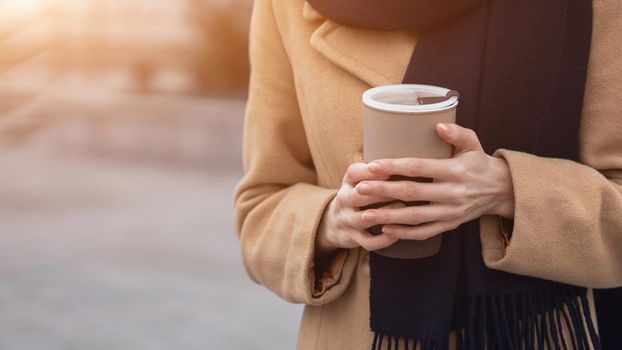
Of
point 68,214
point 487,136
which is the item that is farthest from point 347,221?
point 68,214

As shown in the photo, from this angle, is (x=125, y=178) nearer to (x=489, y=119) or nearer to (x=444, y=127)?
(x=489, y=119)

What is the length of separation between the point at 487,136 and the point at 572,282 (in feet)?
0.89

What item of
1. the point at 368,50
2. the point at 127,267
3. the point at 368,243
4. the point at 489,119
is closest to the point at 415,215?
the point at 368,243

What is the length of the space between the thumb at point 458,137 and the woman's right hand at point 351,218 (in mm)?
103

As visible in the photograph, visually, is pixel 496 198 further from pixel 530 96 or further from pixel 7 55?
pixel 7 55

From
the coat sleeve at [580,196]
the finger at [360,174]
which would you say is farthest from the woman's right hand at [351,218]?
the coat sleeve at [580,196]

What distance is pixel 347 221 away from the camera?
3.87 ft

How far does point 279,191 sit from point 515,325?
51 cm

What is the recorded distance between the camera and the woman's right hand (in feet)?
3.62

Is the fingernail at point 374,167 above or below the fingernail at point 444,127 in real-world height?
below

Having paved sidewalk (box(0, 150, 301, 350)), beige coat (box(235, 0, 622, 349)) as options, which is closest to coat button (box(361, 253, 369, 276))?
beige coat (box(235, 0, 622, 349))

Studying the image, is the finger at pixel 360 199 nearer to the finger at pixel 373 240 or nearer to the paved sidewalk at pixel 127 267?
the finger at pixel 373 240

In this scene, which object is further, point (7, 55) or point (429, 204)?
point (7, 55)

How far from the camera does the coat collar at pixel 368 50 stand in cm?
130
